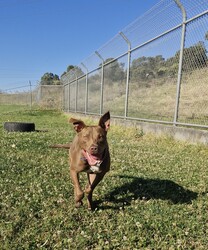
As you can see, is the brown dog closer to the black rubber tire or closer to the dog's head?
the dog's head

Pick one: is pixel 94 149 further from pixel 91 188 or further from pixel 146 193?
pixel 146 193

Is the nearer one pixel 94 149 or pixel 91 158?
pixel 94 149

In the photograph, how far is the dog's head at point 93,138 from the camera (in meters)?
3.37

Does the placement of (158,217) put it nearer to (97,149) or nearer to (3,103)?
(97,149)

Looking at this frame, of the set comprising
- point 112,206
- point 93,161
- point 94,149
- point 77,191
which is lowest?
point 112,206

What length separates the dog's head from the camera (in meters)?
3.37

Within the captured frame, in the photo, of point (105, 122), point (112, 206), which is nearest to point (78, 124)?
point (105, 122)

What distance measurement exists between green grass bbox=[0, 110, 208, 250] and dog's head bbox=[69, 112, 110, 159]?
2.60 ft

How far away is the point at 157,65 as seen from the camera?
1051 cm

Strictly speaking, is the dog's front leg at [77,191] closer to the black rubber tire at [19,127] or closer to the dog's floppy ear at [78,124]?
the dog's floppy ear at [78,124]

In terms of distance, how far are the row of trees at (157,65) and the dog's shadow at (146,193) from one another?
4409 mm

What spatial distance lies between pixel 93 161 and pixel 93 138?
28 cm

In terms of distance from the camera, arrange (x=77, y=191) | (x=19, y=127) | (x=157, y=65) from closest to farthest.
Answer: (x=77, y=191) → (x=157, y=65) → (x=19, y=127)

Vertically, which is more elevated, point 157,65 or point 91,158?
point 157,65
